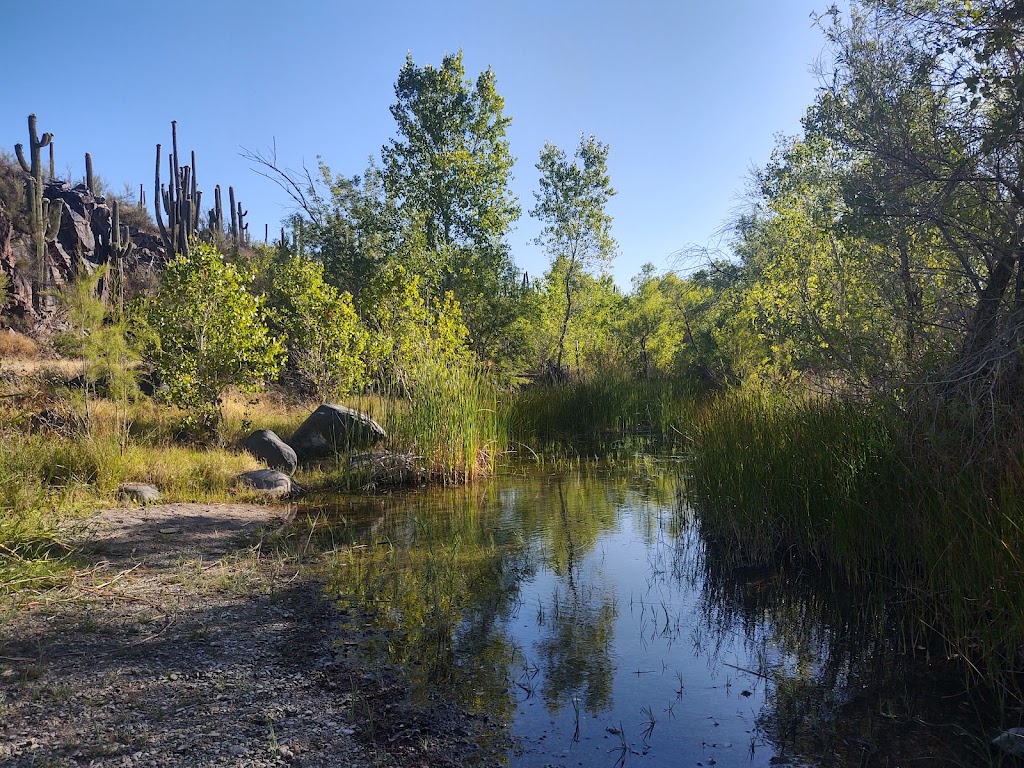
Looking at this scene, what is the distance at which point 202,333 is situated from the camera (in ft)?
31.2

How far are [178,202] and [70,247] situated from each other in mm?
5042

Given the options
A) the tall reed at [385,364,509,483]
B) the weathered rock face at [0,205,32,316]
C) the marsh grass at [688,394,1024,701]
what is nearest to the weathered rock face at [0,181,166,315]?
the weathered rock face at [0,205,32,316]

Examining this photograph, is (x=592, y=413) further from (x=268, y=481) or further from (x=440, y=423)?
(x=268, y=481)

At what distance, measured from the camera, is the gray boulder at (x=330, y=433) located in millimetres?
9812

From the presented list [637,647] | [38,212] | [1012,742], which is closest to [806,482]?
[637,647]

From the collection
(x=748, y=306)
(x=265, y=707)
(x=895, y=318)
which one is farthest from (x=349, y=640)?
(x=748, y=306)

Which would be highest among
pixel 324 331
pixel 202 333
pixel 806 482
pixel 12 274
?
pixel 12 274

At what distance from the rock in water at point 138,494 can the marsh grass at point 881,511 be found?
5715 millimetres

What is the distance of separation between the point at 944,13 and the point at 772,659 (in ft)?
13.8

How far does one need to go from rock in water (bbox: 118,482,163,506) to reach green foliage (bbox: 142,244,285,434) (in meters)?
2.54

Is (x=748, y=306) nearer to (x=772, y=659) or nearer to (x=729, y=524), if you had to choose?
(x=729, y=524)

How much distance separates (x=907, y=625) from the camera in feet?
13.4

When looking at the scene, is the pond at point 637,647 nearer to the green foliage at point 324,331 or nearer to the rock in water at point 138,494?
the rock in water at point 138,494

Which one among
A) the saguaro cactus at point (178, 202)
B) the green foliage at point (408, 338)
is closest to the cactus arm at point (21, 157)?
the saguaro cactus at point (178, 202)
